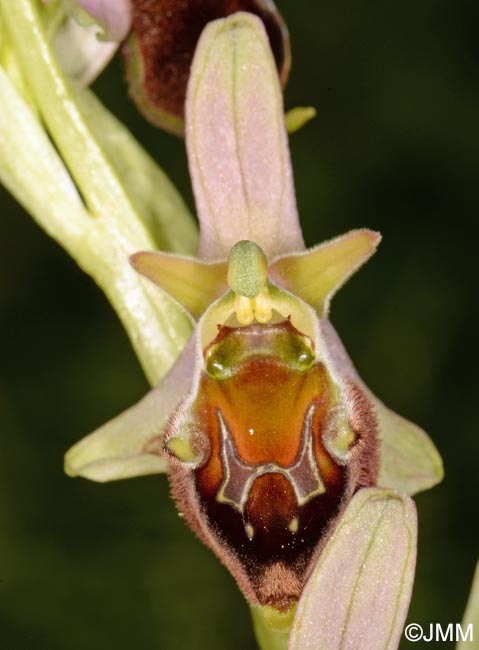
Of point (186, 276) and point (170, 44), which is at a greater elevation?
point (170, 44)

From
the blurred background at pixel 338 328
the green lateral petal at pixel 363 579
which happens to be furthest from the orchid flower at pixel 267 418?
the blurred background at pixel 338 328

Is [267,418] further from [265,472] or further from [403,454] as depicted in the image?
[403,454]

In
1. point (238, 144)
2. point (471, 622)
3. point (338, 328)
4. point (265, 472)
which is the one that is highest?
point (238, 144)

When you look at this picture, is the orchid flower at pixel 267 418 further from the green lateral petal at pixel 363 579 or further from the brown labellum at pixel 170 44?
the brown labellum at pixel 170 44

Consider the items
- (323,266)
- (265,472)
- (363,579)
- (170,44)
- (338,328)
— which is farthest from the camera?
A: (338,328)

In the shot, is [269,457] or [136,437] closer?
[269,457]

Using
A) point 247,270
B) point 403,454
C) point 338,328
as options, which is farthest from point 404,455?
point 338,328
